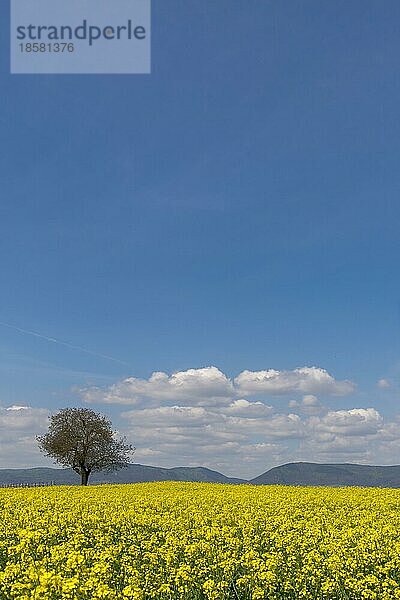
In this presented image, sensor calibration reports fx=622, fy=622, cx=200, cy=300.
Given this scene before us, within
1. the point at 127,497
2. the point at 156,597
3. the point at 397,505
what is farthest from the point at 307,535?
the point at 127,497

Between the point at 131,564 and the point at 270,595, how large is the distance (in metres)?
3.38

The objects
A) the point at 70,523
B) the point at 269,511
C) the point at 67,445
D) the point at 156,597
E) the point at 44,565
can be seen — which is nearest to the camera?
the point at 156,597

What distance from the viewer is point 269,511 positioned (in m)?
23.7

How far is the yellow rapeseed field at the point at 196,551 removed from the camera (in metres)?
11.8

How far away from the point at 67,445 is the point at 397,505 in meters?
39.8

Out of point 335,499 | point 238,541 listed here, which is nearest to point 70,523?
point 238,541

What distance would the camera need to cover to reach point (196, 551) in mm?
14836

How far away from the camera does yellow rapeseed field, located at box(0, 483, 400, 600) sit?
11758 mm

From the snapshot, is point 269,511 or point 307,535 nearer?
point 307,535

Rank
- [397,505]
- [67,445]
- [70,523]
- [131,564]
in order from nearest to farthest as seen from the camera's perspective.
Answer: [131,564], [70,523], [397,505], [67,445]

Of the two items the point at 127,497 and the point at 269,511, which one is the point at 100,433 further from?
the point at 269,511

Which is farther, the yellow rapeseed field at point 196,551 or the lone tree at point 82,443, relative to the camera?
the lone tree at point 82,443

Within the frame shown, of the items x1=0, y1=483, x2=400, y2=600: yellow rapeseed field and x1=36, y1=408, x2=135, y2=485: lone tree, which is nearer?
x1=0, y1=483, x2=400, y2=600: yellow rapeseed field

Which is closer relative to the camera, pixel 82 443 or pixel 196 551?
pixel 196 551
